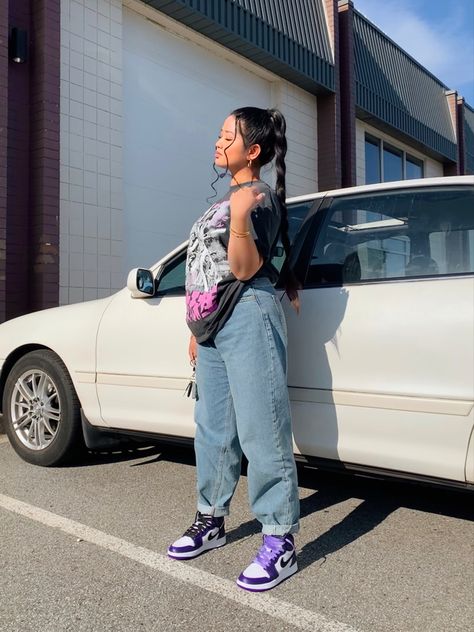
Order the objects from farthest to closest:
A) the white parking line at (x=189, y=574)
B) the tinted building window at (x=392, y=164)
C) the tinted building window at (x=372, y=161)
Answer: the tinted building window at (x=392, y=164) → the tinted building window at (x=372, y=161) → the white parking line at (x=189, y=574)

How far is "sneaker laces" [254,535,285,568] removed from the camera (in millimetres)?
2553

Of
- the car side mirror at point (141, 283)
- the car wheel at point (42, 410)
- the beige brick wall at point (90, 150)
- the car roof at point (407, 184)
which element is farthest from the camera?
the beige brick wall at point (90, 150)

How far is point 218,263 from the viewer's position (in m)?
2.64

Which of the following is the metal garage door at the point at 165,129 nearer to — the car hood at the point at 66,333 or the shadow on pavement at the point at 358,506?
the car hood at the point at 66,333

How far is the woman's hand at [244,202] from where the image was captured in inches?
95.1

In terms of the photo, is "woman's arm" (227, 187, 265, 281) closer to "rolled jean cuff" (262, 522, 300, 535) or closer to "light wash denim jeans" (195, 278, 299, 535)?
"light wash denim jeans" (195, 278, 299, 535)

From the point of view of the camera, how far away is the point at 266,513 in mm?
2617

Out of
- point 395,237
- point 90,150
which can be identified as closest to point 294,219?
point 395,237

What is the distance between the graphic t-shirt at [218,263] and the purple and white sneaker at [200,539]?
83cm

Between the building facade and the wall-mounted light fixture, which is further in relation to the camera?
the building facade

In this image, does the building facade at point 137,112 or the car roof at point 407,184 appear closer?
the car roof at point 407,184

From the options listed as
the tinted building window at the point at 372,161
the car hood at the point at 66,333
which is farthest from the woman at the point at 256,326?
the tinted building window at the point at 372,161

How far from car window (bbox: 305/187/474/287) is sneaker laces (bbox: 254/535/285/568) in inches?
47.3

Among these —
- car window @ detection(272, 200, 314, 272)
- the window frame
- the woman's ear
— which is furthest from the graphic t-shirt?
the window frame
